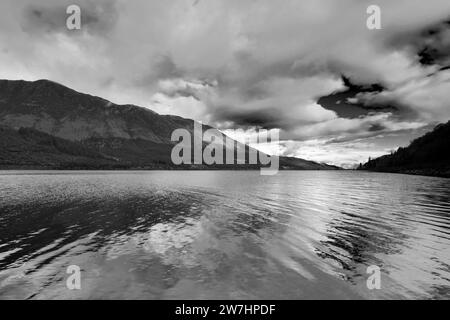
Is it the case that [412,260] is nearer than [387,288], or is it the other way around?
[387,288]

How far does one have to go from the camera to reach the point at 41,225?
34.3 m

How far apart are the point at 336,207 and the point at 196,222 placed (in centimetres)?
2782

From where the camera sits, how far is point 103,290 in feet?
56.2

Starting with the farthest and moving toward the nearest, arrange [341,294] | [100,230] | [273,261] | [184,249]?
1. [100,230]
2. [184,249]
3. [273,261]
4. [341,294]

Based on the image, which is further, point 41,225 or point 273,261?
point 41,225

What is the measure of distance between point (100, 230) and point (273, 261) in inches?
813

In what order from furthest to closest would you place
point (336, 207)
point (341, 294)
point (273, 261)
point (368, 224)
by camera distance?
point (336, 207) < point (368, 224) < point (273, 261) < point (341, 294)

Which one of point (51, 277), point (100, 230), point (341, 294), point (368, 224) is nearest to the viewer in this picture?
point (341, 294)
